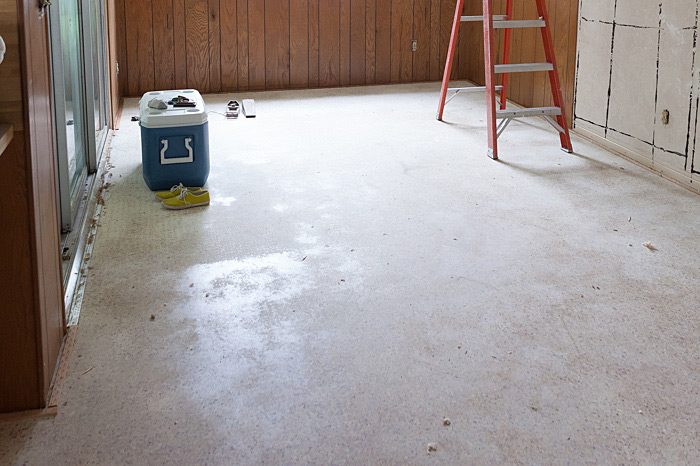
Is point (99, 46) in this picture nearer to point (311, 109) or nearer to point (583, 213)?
point (311, 109)

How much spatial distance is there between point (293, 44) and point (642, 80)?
3.18 metres

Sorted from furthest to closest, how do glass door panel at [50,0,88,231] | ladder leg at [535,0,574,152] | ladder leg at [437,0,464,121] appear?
ladder leg at [437,0,464,121]
ladder leg at [535,0,574,152]
glass door panel at [50,0,88,231]

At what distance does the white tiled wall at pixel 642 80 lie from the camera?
3.53 metres

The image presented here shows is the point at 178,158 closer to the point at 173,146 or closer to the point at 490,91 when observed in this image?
the point at 173,146

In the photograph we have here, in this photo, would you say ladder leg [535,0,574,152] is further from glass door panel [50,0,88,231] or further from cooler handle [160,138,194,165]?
glass door panel [50,0,88,231]

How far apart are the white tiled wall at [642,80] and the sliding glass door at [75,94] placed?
113 inches

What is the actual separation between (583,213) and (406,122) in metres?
2.00

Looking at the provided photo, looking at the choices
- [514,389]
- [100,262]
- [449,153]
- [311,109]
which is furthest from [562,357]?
[311,109]

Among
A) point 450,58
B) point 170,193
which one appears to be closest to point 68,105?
point 170,193

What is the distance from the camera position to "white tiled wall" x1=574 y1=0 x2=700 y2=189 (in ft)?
11.6

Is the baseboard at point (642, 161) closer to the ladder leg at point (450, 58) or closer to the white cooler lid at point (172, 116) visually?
the ladder leg at point (450, 58)

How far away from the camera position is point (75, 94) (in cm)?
334

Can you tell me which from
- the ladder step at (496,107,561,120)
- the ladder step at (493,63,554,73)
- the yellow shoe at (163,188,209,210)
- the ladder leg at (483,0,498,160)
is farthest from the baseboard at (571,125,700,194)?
the yellow shoe at (163,188,209,210)

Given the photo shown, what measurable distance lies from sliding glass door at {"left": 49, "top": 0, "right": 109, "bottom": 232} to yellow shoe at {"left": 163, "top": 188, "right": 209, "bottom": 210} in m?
0.40
